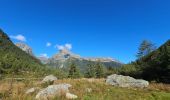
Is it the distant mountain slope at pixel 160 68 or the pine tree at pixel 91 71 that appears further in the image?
the pine tree at pixel 91 71

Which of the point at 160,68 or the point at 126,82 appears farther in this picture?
the point at 160,68

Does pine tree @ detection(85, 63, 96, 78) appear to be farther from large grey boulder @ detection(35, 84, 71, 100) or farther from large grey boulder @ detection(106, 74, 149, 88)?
large grey boulder @ detection(35, 84, 71, 100)

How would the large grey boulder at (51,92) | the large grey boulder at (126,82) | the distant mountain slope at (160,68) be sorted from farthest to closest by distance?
the distant mountain slope at (160,68), the large grey boulder at (126,82), the large grey boulder at (51,92)

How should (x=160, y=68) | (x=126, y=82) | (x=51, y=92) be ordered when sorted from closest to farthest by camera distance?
→ (x=51, y=92)
(x=126, y=82)
(x=160, y=68)

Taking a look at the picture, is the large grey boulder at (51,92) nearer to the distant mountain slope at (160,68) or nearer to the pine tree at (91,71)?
the distant mountain slope at (160,68)

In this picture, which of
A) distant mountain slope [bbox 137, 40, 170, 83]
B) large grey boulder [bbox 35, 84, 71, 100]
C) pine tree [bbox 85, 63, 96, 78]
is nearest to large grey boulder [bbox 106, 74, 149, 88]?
large grey boulder [bbox 35, 84, 71, 100]

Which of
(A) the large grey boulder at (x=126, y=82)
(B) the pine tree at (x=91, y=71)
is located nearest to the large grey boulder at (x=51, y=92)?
(A) the large grey boulder at (x=126, y=82)

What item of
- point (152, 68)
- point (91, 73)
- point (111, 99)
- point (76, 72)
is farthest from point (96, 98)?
point (91, 73)

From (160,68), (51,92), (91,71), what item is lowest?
(51,92)

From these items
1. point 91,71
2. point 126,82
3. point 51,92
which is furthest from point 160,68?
point 91,71

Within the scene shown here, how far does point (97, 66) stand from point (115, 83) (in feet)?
244

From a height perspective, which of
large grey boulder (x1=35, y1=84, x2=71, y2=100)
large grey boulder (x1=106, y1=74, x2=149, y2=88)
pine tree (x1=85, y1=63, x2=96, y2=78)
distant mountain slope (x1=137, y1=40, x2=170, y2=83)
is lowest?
large grey boulder (x1=35, y1=84, x2=71, y2=100)

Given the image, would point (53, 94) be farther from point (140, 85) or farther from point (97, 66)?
point (97, 66)

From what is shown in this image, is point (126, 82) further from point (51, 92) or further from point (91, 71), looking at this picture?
point (91, 71)
